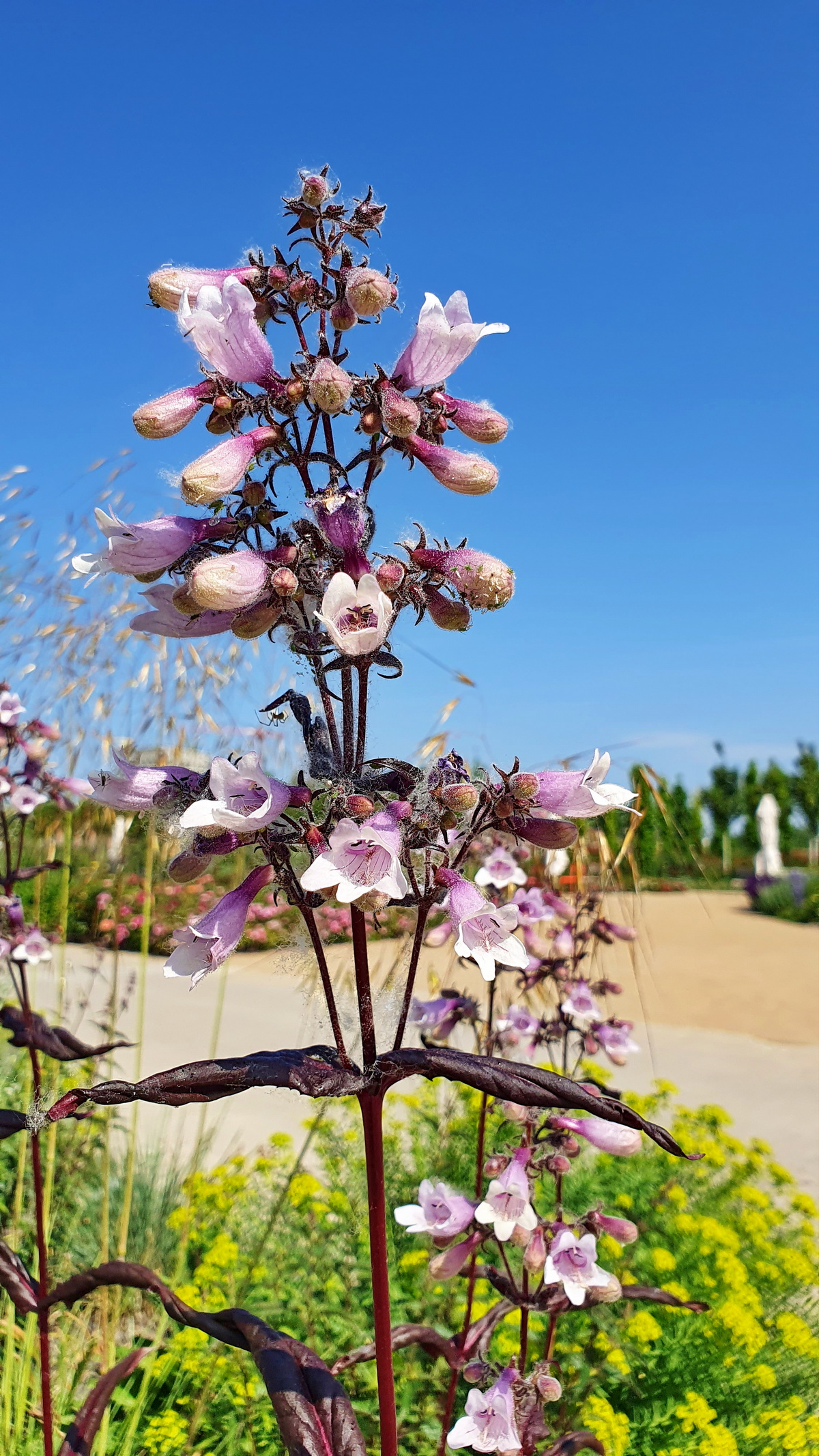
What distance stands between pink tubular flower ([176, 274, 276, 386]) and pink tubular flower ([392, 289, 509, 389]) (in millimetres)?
191

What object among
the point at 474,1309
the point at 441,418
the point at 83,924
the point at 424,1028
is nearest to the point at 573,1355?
the point at 474,1309

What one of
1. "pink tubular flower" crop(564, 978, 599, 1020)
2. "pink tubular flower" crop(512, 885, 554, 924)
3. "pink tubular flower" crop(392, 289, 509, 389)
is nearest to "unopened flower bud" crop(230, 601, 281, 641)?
"pink tubular flower" crop(392, 289, 509, 389)

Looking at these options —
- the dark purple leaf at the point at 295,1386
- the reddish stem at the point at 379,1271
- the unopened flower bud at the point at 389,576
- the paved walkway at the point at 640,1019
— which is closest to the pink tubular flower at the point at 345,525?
the unopened flower bud at the point at 389,576

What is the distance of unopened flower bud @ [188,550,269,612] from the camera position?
1.20 meters

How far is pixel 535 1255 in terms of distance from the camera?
2.01 meters

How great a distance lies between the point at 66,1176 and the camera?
4.02 m

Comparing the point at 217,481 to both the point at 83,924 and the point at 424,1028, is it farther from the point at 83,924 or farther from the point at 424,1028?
the point at 83,924

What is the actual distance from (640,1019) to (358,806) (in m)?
9.02

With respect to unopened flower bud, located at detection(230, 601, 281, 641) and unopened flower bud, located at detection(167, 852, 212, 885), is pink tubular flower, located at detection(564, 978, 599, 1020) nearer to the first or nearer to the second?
unopened flower bud, located at detection(167, 852, 212, 885)

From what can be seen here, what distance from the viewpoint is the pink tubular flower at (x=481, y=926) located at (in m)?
1.31

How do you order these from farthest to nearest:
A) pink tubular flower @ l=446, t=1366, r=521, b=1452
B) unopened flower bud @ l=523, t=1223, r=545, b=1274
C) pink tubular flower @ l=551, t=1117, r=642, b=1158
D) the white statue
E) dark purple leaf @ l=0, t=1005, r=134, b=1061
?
the white statue
dark purple leaf @ l=0, t=1005, r=134, b=1061
pink tubular flower @ l=551, t=1117, r=642, b=1158
unopened flower bud @ l=523, t=1223, r=545, b=1274
pink tubular flower @ l=446, t=1366, r=521, b=1452

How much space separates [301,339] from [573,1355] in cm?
308

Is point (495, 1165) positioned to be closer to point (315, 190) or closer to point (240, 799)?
point (240, 799)

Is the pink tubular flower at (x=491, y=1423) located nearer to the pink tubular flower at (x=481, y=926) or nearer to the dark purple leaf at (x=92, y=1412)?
the dark purple leaf at (x=92, y=1412)
